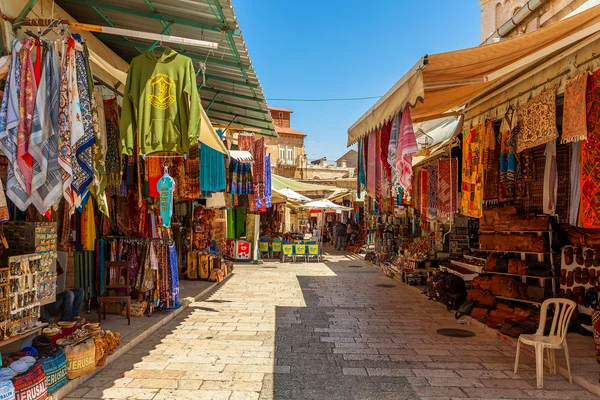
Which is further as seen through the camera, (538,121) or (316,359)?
(316,359)

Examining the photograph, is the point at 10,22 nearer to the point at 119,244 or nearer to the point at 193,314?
the point at 119,244

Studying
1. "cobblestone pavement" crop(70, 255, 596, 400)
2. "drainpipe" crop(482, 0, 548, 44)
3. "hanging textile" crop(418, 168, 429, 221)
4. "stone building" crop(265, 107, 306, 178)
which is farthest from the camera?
"stone building" crop(265, 107, 306, 178)

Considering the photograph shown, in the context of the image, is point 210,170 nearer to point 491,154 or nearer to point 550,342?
point 491,154

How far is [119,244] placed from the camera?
7070 mm

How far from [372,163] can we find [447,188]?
88.0 inches

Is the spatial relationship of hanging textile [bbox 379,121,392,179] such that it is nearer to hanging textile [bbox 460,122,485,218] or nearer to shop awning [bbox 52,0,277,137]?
hanging textile [bbox 460,122,485,218]

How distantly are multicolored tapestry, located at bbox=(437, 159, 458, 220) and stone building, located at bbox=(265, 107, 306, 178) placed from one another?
38.1 m

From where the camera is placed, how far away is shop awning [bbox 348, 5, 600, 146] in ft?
13.2

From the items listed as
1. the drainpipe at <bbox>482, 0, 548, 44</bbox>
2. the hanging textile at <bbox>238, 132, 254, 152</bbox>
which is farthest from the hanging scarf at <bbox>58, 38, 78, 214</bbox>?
the drainpipe at <bbox>482, 0, 548, 44</bbox>

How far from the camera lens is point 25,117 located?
3.42 m

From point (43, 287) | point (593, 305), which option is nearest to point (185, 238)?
point (43, 287)

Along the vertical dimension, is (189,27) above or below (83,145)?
above

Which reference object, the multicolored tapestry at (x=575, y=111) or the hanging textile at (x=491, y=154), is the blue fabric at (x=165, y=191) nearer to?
the hanging textile at (x=491, y=154)

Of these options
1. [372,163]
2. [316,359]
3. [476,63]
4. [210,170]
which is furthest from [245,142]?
[476,63]
